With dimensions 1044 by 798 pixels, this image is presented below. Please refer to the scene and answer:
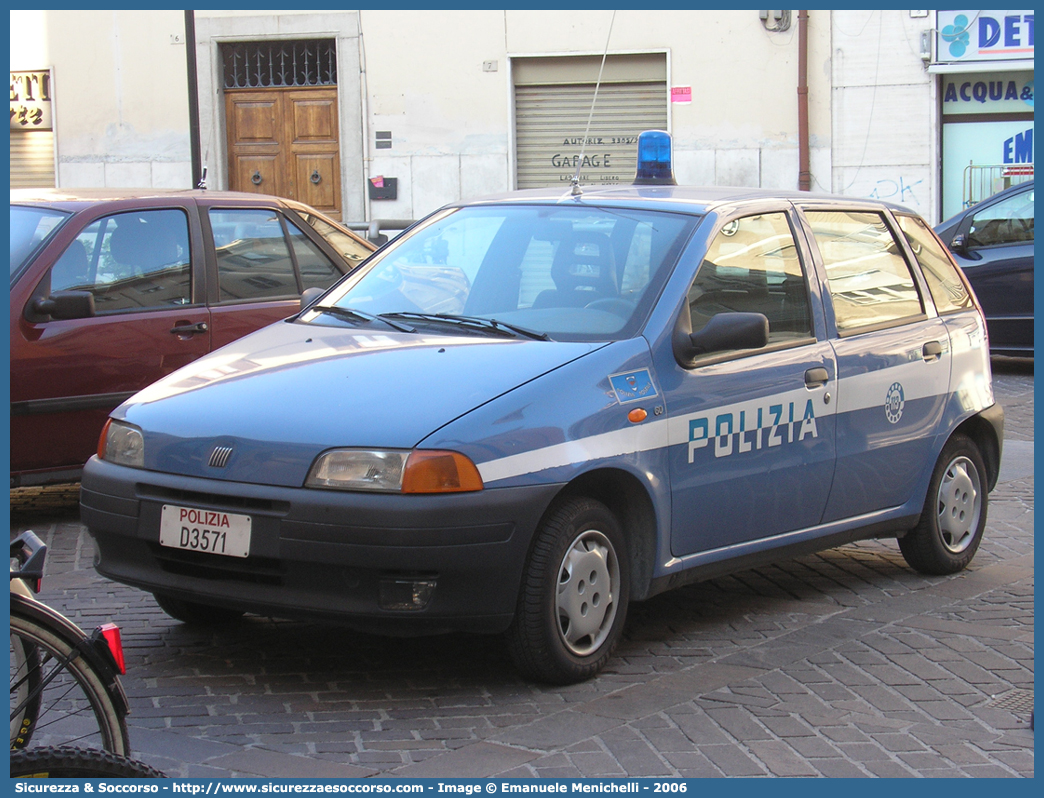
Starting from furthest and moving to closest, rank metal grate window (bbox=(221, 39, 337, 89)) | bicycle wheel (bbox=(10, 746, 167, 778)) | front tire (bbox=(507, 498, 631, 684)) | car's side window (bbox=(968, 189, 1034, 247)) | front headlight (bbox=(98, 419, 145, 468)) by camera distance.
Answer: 1. metal grate window (bbox=(221, 39, 337, 89))
2. car's side window (bbox=(968, 189, 1034, 247))
3. front headlight (bbox=(98, 419, 145, 468))
4. front tire (bbox=(507, 498, 631, 684))
5. bicycle wheel (bbox=(10, 746, 167, 778))

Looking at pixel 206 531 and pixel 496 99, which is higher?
pixel 496 99

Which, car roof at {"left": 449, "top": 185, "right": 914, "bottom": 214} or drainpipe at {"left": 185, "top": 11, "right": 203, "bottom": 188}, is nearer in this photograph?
car roof at {"left": 449, "top": 185, "right": 914, "bottom": 214}

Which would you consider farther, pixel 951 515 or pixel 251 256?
pixel 251 256

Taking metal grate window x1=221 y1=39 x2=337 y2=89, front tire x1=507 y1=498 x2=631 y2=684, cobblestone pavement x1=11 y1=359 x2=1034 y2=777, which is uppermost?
metal grate window x1=221 y1=39 x2=337 y2=89

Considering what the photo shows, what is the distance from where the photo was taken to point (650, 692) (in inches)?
176

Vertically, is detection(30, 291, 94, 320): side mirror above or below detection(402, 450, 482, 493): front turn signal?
above

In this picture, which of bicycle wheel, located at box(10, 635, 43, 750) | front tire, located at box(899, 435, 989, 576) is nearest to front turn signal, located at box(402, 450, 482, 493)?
bicycle wheel, located at box(10, 635, 43, 750)

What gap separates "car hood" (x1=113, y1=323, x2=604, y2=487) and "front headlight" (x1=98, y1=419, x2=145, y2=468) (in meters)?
0.03

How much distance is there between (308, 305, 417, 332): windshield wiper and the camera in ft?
16.8

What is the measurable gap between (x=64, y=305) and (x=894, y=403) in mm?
3963

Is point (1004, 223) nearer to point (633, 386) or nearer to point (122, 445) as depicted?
point (633, 386)

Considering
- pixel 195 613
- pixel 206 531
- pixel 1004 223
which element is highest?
pixel 1004 223

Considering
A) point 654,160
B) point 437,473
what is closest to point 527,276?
point 437,473

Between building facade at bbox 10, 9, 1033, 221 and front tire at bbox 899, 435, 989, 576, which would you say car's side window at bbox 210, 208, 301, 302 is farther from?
building facade at bbox 10, 9, 1033, 221
